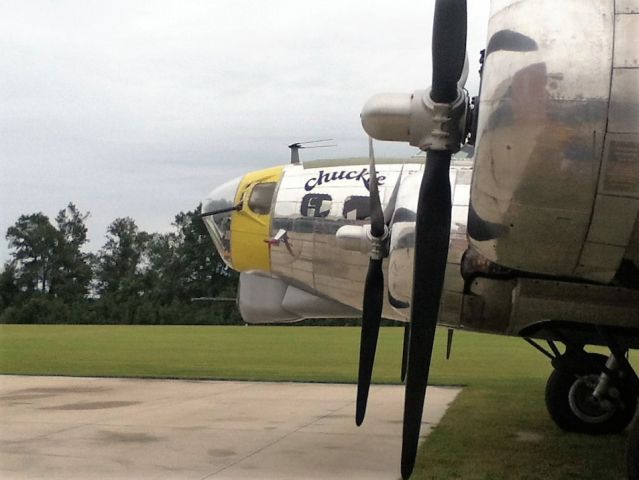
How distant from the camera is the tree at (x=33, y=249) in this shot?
78.4 metres

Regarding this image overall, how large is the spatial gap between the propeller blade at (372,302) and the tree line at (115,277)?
149 feet

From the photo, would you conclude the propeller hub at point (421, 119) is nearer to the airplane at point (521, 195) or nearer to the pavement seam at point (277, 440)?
the airplane at point (521, 195)

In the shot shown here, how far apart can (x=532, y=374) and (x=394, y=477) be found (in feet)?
40.1

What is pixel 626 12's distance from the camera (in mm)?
4613

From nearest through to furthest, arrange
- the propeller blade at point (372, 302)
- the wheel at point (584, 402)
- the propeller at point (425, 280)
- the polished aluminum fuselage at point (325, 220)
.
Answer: the propeller at point (425, 280) → the propeller blade at point (372, 302) → the wheel at point (584, 402) → the polished aluminum fuselage at point (325, 220)

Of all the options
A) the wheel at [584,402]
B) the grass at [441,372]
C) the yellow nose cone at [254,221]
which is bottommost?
the grass at [441,372]

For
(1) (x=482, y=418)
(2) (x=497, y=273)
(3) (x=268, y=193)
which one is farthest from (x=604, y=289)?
(3) (x=268, y=193)

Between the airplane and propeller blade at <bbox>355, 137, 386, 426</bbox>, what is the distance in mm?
12

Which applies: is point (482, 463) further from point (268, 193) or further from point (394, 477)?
point (268, 193)

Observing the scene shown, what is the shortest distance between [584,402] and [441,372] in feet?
28.2

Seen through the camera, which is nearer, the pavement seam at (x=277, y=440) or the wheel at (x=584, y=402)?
the pavement seam at (x=277, y=440)

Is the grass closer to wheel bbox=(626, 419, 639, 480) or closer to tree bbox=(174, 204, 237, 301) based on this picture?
wheel bbox=(626, 419, 639, 480)

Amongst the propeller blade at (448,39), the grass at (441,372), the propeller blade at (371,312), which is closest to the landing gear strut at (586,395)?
the grass at (441,372)

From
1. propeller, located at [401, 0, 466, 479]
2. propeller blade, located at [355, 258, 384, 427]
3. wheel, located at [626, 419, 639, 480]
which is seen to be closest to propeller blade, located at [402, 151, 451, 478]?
propeller, located at [401, 0, 466, 479]
